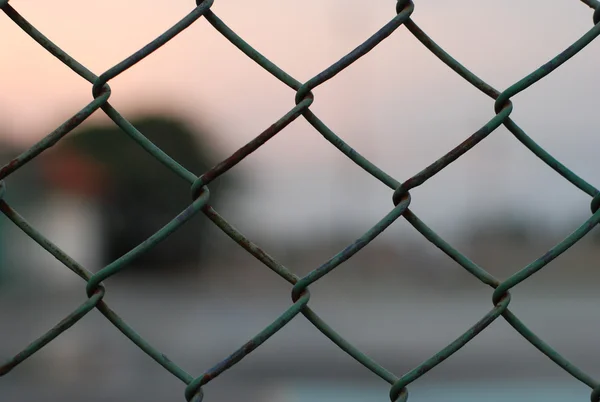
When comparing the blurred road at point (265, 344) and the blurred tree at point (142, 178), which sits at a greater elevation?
the blurred tree at point (142, 178)

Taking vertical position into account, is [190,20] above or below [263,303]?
below

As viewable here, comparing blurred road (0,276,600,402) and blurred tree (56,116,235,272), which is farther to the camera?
blurred tree (56,116,235,272)

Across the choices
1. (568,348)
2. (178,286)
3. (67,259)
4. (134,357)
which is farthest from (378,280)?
(67,259)

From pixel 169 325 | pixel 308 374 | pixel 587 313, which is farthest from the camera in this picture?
pixel 587 313

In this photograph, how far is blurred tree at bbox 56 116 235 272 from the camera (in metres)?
17.8

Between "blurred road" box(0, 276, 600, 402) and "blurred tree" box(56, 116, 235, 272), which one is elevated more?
"blurred tree" box(56, 116, 235, 272)

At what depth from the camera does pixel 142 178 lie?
730 inches

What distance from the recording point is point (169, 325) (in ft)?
39.4

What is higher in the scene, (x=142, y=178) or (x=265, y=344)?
(x=142, y=178)

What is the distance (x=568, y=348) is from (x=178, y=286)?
12175 millimetres

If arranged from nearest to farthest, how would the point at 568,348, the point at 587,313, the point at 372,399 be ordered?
the point at 372,399 < the point at 568,348 < the point at 587,313

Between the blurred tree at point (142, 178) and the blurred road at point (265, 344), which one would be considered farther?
the blurred tree at point (142, 178)

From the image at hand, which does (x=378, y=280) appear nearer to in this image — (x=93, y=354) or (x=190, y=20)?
(x=93, y=354)

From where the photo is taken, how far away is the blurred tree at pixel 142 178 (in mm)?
17828
